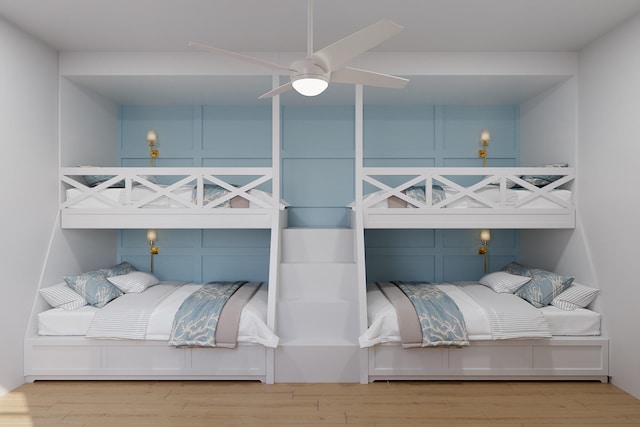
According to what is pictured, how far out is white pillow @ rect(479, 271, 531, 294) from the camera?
385 cm

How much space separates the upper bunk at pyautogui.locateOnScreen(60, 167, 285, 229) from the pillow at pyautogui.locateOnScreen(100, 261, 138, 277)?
0.55m

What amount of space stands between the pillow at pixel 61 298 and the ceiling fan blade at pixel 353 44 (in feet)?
9.10

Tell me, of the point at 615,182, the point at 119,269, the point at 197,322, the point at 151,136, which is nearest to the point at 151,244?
the point at 119,269

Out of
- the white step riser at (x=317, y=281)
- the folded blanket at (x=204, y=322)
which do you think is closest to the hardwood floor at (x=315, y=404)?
the folded blanket at (x=204, y=322)

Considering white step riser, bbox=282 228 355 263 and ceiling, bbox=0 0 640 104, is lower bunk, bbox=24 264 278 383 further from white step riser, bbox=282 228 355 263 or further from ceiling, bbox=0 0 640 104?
ceiling, bbox=0 0 640 104

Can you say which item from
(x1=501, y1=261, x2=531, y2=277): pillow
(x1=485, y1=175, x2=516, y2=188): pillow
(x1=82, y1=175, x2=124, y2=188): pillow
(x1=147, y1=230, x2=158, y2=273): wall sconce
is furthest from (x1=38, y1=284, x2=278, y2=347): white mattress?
(x1=501, y1=261, x2=531, y2=277): pillow

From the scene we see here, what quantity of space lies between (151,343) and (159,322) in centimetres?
18

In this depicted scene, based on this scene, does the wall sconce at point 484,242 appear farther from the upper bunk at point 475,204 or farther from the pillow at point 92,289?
the pillow at point 92,289


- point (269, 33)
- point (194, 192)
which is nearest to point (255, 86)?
point (269, 33)

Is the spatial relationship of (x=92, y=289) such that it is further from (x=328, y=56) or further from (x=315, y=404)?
(x=328, y=56)

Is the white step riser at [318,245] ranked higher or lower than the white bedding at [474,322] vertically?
higher

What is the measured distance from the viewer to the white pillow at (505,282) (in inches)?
151

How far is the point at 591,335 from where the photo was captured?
3453 millimetres

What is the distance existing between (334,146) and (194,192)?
1.70 metres
